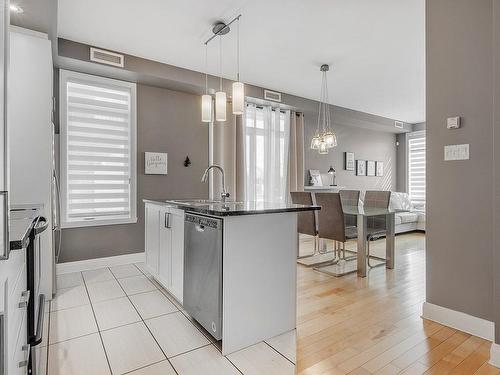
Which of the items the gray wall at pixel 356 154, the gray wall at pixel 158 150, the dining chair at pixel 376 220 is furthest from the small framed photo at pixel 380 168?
the gray wall at pixel 158 150

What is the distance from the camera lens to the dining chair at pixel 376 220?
3867 mm

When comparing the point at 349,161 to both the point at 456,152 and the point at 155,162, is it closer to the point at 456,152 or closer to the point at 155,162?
the point at 155,162

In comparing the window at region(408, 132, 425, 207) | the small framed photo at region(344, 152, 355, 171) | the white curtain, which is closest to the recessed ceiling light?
the white curtain

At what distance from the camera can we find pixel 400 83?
15.8ft

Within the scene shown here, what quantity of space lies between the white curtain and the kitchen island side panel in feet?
9.41

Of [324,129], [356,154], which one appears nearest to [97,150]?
[324,129]

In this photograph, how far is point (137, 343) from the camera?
79.9 inches

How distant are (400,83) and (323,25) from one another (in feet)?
8.10

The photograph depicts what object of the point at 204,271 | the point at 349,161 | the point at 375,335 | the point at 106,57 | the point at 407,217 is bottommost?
the point at 375,335

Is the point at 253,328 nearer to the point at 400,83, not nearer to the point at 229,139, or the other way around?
the point at 229,139

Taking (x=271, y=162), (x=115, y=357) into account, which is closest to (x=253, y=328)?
(x=115, y=357)

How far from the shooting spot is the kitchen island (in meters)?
1.90

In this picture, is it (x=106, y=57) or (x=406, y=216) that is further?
(x=406, y=216)

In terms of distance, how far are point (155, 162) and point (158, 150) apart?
0.62 ft
